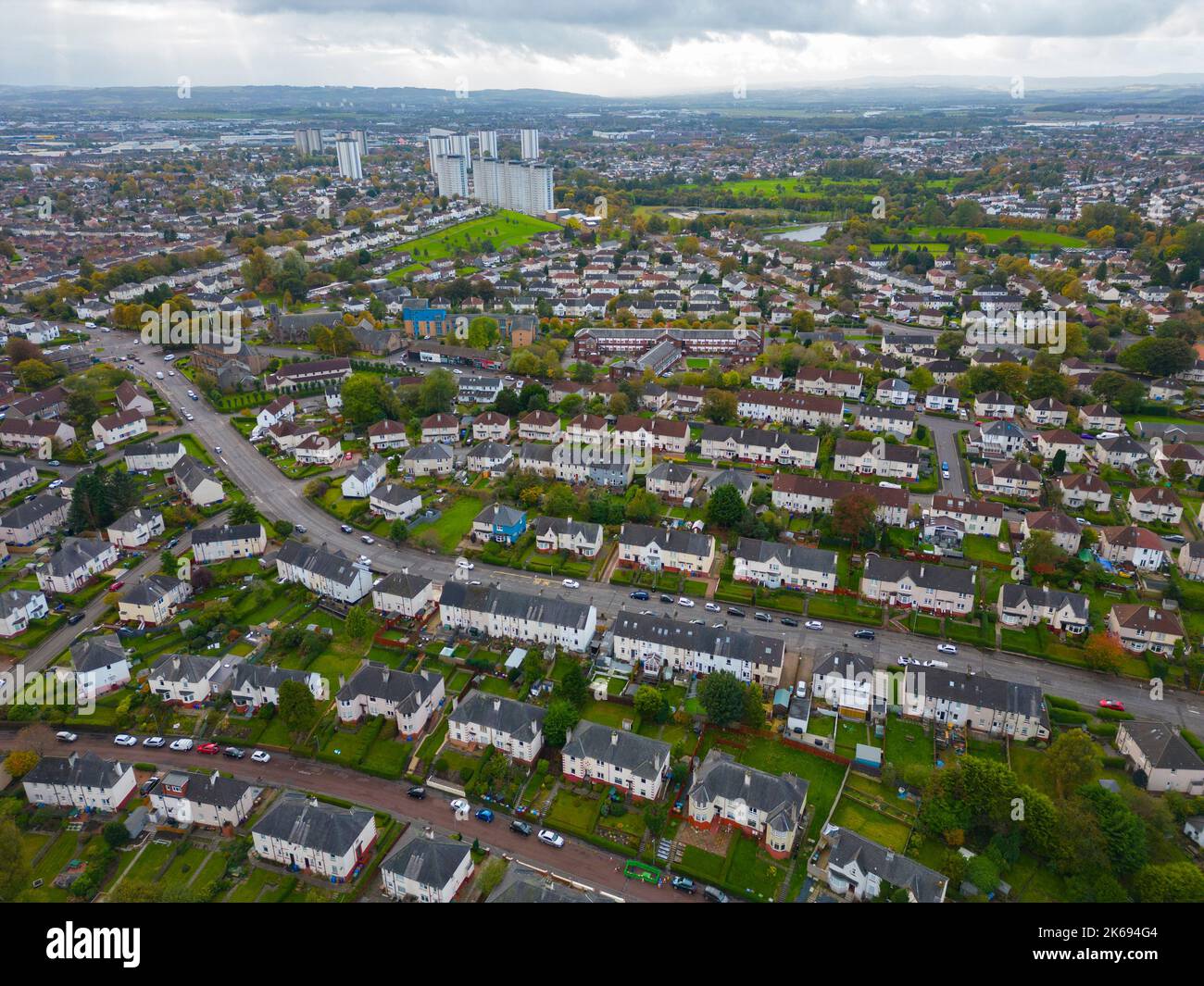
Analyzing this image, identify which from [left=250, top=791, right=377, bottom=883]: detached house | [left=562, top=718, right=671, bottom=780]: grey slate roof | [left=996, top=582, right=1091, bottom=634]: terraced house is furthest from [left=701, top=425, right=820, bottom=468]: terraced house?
[left=250, top=791, right=377, bottom=883]: detached house

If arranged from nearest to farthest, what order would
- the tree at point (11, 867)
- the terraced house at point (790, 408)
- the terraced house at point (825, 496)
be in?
the tree at point (11, 867) < the terraced house at point (825, 496) < the terraced house at point (790, 408)

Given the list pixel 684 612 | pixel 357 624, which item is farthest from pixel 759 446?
pixel 357 624

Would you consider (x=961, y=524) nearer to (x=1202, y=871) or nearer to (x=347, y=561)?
(x=1202, y=871)

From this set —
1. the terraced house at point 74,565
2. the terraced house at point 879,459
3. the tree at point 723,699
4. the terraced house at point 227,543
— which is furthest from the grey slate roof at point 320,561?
the terraced house at point 879,459

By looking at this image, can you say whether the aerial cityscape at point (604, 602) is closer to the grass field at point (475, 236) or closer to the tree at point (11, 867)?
the tree at point (11, 867)

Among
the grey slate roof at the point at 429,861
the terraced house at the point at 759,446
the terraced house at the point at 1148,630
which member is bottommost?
the grey slate roof at the point at 429,861

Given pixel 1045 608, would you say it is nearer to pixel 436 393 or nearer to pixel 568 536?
pixel 568 536
